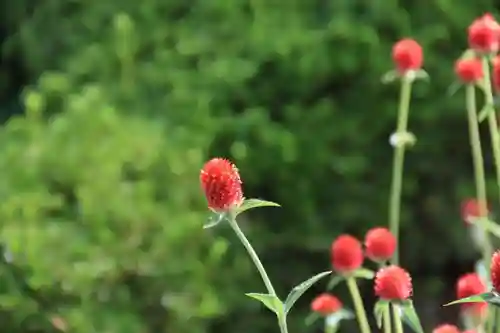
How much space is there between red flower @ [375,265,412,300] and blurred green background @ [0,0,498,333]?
1.87ft

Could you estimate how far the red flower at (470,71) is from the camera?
4.02 ft

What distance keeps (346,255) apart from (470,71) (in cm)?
32

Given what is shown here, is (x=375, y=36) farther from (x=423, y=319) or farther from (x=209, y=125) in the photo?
(x=423, y=319)

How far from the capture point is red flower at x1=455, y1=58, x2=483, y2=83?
123 cm

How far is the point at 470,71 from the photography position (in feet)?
4.02

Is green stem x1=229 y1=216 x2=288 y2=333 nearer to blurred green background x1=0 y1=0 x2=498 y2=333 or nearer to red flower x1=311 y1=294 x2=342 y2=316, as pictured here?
red flower x1=311 y1=294 x2=342 y2=316

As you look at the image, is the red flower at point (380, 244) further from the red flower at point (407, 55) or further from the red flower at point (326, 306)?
the red flower at point (407, 55)

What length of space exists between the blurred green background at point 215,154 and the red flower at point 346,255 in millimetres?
394

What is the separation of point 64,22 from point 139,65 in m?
0.50

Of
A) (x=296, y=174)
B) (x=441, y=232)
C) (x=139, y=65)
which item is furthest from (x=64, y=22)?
(x=441, y=232)

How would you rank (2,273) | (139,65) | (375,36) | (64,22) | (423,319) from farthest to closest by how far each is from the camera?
(64,22) < (423,319) < (139,65) < (375,36) < (2,273)

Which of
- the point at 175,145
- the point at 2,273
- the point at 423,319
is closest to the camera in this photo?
the point at 2,273

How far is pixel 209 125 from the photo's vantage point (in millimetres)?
1714

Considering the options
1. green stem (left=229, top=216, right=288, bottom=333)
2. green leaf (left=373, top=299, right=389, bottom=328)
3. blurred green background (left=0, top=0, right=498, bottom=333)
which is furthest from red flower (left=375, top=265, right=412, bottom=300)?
blurred green background (left=0, top=0, right=498, bottom=333)
